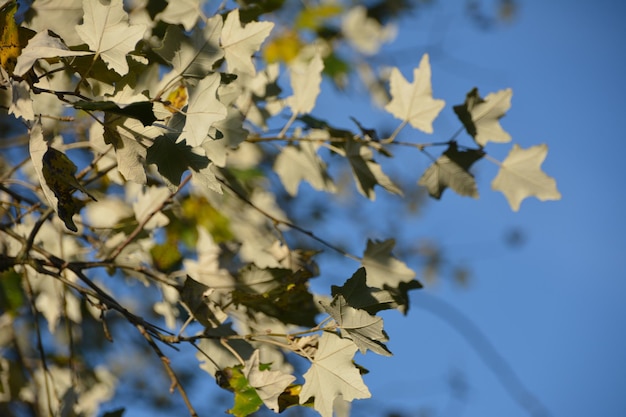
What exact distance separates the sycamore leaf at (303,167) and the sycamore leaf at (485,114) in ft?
0.81

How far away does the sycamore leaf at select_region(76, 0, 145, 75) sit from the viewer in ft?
1.92

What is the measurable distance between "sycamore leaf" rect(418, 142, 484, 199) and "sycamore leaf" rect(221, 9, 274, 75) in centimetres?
31

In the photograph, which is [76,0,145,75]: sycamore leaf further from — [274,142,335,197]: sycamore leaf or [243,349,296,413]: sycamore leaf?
[274,142,335,197]: sycamore leaf

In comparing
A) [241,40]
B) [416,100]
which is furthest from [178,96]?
[416,100]

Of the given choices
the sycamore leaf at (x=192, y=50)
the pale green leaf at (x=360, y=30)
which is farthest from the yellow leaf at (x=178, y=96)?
the pale green leaf at (x=360, y=30)

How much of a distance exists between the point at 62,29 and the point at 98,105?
21cm

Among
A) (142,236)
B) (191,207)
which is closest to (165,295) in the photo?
(142,236)

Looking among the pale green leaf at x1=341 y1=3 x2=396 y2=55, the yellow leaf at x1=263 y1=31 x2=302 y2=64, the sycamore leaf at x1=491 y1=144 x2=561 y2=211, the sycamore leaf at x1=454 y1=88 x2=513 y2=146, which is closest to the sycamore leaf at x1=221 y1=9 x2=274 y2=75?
the sycamore leaf at x1=454 y1=88 x2=513 y2=146

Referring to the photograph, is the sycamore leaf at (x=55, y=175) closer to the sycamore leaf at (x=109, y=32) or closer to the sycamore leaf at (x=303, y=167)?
the sycamore leaf at (x=109, y=32)

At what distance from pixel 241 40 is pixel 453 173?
36 centimetres

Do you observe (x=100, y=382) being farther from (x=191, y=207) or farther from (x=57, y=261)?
(x=57, y=261)

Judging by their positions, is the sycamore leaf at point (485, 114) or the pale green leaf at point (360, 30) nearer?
the sycamore leaf at point (485, 114)

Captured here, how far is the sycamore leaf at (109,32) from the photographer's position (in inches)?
23.0

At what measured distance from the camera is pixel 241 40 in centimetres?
76
